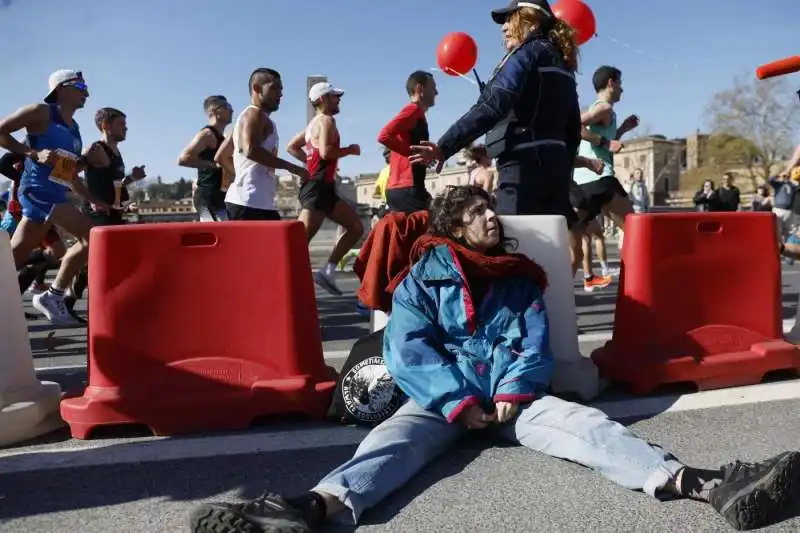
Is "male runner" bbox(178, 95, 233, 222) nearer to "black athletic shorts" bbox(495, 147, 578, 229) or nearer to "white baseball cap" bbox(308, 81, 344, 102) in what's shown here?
"white baseball cap" bbox(308, 81, 344, 102)

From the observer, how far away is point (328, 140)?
21.6 feet

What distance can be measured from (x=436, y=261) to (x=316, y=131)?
3961mm

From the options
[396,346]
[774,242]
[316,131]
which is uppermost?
[316,131]

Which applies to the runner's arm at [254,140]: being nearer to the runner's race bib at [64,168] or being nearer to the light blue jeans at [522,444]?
the runner's race bib at [64,168]

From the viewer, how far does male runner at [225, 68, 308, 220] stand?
582 centimetres

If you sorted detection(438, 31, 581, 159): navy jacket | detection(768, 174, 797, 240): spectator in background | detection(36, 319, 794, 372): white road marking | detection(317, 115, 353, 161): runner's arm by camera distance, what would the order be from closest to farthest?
detection(438, 31, 581, 159): navy jacket, detection(36, 319, 794, 372): white road marking, detection(317, 115, 353, 161): runner's arm, detection(768, 174, 797, 240): spectator in background

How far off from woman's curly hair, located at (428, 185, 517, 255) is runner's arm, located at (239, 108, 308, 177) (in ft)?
9.59

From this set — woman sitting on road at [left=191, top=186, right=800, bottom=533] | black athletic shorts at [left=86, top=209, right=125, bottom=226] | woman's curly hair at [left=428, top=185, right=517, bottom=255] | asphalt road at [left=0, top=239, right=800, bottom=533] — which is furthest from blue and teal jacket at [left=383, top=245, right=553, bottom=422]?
black athletic shorts at [left=86, top=209, right=125, bottom=226]

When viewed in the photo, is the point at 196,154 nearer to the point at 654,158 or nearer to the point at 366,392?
the point at 366,392

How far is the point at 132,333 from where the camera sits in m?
3.09

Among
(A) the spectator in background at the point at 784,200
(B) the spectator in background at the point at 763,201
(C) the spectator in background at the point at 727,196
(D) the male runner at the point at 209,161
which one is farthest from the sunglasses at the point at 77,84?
(B) the spectator in background at the point at 763,201

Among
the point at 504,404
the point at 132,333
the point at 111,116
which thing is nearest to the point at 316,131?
the point at 111,116

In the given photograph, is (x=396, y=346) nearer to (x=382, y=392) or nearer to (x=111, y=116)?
(x=382, y=392)

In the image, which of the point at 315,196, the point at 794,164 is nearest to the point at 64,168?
the point at 315,196
